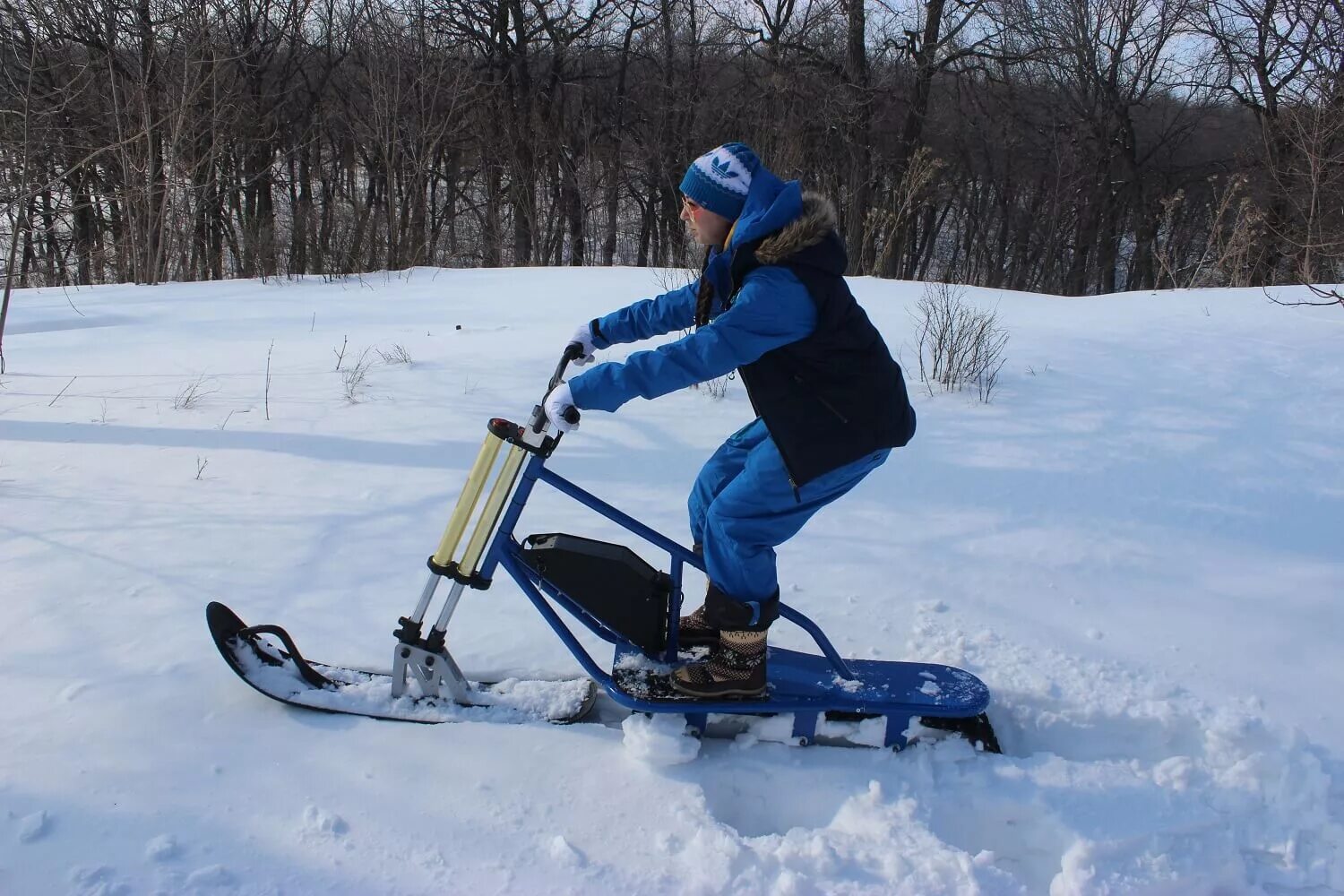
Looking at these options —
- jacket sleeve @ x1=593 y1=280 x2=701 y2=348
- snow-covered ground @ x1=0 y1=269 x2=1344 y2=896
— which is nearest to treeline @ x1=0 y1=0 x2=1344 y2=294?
snow-covered ground @ x1=0 y1=269 x2=1344 y2=896

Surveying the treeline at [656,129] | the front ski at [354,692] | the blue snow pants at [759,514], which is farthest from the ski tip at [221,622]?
the treeline at [656,129]

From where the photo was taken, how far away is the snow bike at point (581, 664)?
7.86 feet

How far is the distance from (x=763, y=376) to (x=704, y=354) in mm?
245

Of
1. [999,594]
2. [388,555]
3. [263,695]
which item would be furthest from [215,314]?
[999,594]

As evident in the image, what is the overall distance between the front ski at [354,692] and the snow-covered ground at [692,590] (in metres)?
0.06

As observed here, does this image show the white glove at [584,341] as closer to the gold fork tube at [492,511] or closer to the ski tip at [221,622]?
the gold fork tube at [492,511]

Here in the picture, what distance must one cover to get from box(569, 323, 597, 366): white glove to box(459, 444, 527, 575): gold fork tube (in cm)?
32

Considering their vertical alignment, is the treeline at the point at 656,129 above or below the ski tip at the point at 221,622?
above

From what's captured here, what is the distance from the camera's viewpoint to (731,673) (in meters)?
2.47

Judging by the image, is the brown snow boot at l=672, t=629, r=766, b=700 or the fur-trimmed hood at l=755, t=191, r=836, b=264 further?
the brown snow boot at l=672, t=629, r=766, b=700

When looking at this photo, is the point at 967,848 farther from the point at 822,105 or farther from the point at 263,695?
the point at 822,105

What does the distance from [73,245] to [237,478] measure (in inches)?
775

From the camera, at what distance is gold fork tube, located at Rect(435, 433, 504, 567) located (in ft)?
7.56

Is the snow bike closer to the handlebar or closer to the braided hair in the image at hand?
the handlebar
